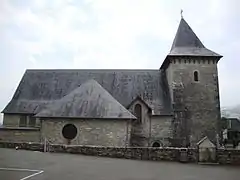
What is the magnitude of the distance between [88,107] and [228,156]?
33.0ft

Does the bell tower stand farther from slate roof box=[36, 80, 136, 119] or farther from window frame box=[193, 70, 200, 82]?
slate roof box=[36, 80, 136, 119]

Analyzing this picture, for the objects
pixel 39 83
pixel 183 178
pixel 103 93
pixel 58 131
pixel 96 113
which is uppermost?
pixel 39 83

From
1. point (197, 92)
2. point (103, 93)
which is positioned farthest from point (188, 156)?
point (197, 92)

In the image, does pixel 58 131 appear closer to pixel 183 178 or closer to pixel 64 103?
pixel 64 103

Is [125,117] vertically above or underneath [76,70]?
underneath

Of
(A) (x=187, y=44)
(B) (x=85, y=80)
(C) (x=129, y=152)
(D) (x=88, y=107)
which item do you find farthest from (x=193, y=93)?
(C) (x=129, y=152)

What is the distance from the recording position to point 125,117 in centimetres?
1998

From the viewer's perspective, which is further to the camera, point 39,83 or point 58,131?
point 39,83

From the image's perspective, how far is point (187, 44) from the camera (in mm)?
28328

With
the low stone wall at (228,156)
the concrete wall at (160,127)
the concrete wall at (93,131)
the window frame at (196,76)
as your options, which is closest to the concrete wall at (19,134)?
the concrete wall at (93,131)

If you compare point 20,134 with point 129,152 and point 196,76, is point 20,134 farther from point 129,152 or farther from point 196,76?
point 196,76

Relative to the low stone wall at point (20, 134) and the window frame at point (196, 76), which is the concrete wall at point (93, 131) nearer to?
the low stone wall at point (20, 134)

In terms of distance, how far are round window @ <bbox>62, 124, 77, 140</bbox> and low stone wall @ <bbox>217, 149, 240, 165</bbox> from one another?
9803 millimetres

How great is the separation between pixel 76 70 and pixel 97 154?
16353 millimetres
